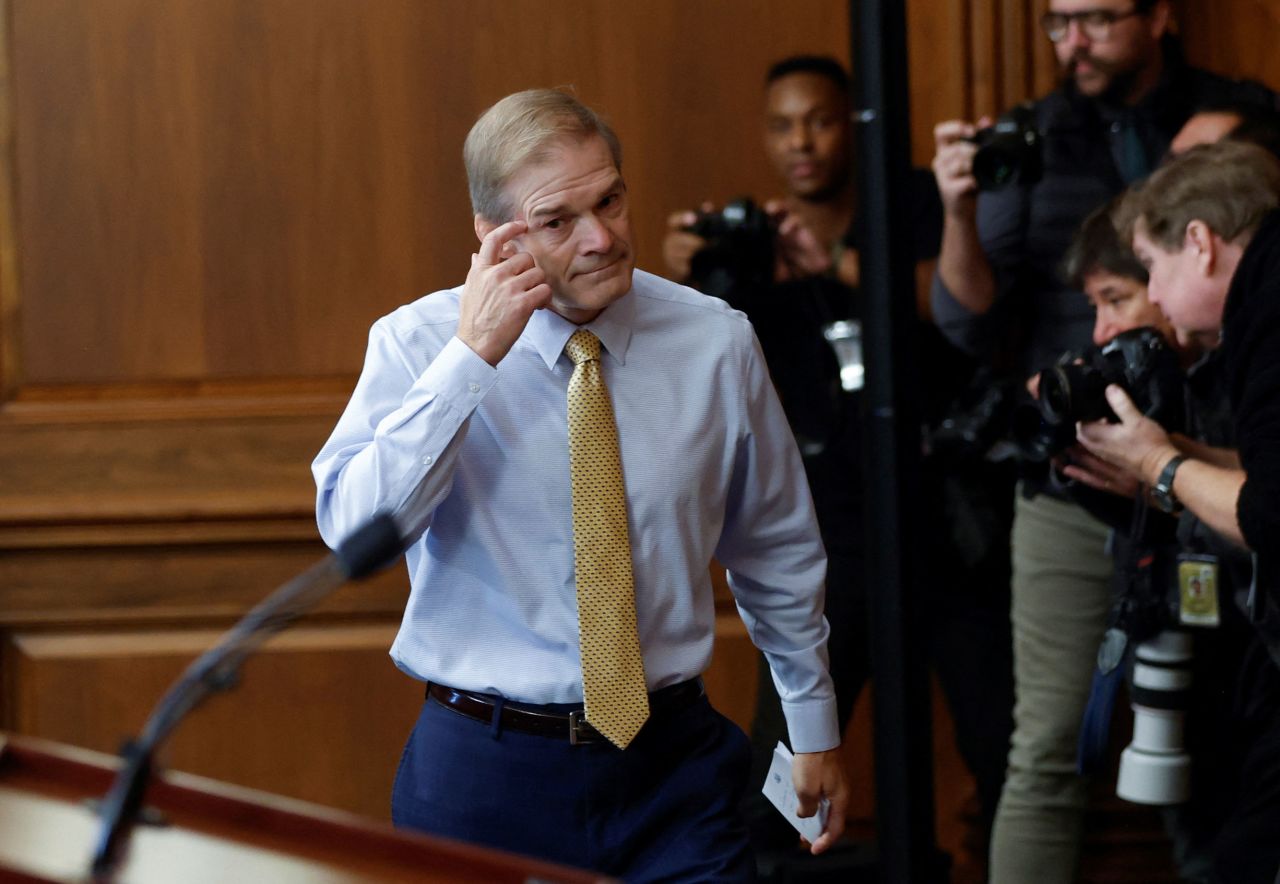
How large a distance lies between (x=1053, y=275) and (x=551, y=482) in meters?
1.30

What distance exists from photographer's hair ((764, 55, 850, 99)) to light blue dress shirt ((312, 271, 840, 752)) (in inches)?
45.9

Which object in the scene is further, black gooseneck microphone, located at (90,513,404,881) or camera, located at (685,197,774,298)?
camera, located at (685,197,774,298)

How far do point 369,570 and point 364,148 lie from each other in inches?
79.0

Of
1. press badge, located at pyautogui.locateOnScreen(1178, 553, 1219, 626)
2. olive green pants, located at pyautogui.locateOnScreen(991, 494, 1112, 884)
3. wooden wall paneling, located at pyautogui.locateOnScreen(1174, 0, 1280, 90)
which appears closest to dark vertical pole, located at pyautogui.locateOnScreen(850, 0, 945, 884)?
press badge, located at pyautogui.locateOnScreen(1178, 553, 1219, 626)

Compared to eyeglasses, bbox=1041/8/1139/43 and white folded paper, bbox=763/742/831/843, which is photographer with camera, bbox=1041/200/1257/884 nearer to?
eyeglasses, bbox=1041/8/1139/43

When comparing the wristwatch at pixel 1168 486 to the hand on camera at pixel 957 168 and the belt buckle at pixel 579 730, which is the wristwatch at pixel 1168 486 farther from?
the belt buckle at pixel 579 730

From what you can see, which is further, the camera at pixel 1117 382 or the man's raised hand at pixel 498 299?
the camera at pixel 1117 382

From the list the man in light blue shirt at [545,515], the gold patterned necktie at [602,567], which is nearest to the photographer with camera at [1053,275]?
the man in light blue shirt at [545,515]

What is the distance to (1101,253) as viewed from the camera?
2381 millimetres

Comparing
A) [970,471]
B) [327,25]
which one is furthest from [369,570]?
[327,25]

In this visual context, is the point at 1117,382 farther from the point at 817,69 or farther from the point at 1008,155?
the point at 817,69

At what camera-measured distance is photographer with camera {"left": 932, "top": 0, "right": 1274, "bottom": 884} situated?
2537 mm

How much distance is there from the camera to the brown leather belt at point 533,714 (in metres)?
1.59

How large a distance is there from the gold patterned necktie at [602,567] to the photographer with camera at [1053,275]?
111 cm
